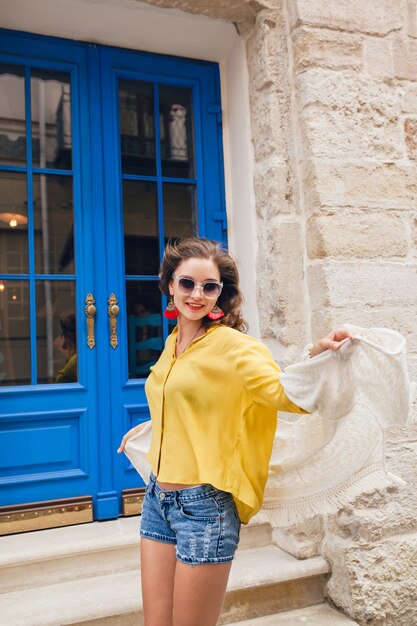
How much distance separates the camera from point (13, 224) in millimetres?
3273

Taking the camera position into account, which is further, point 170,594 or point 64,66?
point 64,66

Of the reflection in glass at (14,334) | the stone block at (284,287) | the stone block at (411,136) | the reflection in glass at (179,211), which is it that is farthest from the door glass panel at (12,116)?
the stone block at (411,136)

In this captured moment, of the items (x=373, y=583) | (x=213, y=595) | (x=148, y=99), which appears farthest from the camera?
(x=148, y=99)

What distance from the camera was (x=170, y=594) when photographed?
169 cm

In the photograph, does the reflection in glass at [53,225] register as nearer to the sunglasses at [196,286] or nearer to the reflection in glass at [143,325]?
the reflection in glass at [143,325]

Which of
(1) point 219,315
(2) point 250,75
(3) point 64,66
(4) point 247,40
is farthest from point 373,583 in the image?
(3) point 64,66

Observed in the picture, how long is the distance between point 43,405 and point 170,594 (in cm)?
173

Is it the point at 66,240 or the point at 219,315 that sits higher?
the point at 66,240

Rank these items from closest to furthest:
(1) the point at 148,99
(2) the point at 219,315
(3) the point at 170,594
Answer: (3) the point at 170,594 < (2) the point at 219,315 < (1) the point at 148,99

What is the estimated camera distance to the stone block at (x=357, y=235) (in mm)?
2947

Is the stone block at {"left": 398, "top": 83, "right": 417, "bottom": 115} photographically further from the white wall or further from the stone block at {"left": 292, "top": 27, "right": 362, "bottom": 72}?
the white wall

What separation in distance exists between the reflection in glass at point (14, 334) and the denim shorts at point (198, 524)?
69.0 inches

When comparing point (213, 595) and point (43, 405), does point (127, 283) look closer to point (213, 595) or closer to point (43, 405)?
point (43, 405)

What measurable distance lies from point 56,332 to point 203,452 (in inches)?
74.8
